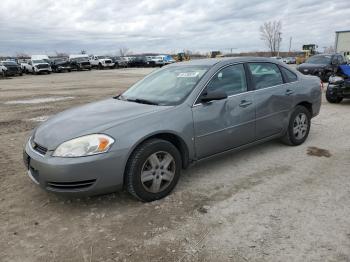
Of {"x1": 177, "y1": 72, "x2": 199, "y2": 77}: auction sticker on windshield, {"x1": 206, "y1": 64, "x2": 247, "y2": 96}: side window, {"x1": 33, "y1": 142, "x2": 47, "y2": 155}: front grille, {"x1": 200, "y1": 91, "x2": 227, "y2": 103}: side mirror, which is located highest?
{"x1": 177, "y1": 72, "x2": 199, "y2": 77}: auction sticker on windshield

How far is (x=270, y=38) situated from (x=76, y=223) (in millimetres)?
90298

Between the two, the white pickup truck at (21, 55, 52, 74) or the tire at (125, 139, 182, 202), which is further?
the white pickup truck at (21, 55, 52, 74)

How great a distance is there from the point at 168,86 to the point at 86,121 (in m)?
1.28

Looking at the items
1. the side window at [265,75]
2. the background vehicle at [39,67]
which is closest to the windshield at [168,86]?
the side window at [265,75]

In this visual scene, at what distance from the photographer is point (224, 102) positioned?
14.4ft

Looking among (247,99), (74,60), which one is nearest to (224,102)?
(247,99)

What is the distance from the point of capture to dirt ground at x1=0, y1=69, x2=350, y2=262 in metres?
2.91

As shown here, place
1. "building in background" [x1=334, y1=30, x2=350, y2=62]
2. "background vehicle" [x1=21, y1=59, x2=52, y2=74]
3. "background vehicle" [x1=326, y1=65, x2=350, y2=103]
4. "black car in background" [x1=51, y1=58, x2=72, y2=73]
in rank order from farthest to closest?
1. "black car in background" [x1=51, y1=58, x2=72, y2=73]
2. "background vehicle" [x1=21, y1=59, x2=52, y2=74]
3. "building in background" [x1=334, y1=30, x2=350, y2=62]
4. "background vehicle" [x1=326, y1=65, x2=350, y2=103]

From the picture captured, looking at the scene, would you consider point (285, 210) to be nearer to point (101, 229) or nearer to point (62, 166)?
point (101, 229)

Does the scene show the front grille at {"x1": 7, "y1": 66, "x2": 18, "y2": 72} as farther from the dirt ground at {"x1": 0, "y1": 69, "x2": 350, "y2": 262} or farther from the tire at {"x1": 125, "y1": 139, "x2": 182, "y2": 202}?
the tire at {"x1": 125, "y1": 139, "x2": 182, "y2": 202}

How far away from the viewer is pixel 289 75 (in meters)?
5.54

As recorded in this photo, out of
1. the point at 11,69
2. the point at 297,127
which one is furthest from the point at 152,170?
the point at 11,69

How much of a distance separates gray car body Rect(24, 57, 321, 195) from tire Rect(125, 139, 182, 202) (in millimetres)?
91

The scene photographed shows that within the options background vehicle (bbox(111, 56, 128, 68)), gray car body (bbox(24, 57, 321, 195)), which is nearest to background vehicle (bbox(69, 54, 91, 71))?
background vehicle (bbox(111, 56, 128, 68))
